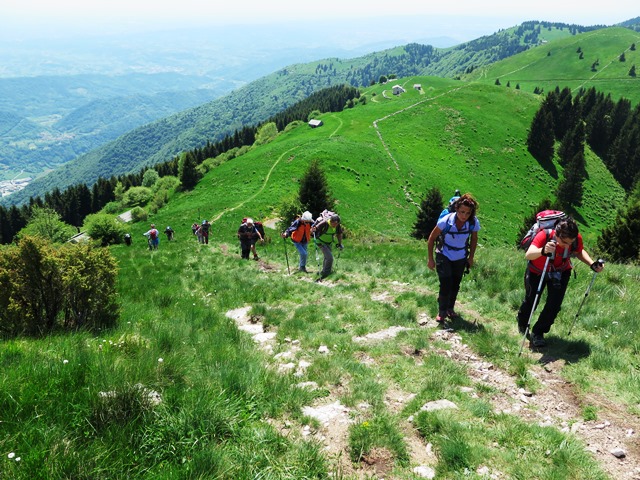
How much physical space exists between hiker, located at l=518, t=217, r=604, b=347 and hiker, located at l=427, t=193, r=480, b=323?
129cm

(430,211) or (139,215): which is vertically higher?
(430,211)

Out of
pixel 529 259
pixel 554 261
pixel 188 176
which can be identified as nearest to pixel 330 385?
pixel 529 259

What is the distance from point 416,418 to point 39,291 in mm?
7374

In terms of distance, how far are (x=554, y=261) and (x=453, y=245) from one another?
1980 millimetres

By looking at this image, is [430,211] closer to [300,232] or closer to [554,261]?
[300,232]

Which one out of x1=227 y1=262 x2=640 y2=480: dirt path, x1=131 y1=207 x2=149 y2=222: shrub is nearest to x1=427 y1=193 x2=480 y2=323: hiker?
x1=227 y1=262 x2=640 y2=480: dirt path

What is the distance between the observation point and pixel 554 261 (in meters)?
6.82

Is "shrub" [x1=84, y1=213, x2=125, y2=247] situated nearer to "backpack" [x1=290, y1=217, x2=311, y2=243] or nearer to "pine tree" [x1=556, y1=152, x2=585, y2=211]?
"backpack" [x1=290, y1=217, x2=311, y2=243]

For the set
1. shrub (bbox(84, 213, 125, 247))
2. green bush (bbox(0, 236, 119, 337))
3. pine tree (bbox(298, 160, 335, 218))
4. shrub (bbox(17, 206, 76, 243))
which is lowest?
shrub (bbox(17, 206, 76, 243))

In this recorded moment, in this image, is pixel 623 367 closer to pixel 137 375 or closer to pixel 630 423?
pixel 630 423

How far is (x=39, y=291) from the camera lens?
7.20 m

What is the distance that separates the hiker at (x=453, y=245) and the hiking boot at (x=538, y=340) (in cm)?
178

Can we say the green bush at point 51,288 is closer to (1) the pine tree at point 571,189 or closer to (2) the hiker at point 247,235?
(2) the hiker at point 247,235

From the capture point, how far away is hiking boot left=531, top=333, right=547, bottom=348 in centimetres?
695
